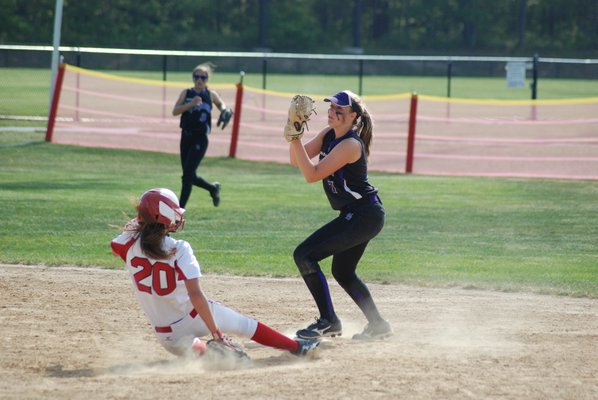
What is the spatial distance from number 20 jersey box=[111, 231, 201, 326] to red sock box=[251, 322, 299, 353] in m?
0.56

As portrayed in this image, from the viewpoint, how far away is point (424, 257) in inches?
482

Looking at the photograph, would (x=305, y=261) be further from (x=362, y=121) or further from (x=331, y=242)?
(x=362, y=121)

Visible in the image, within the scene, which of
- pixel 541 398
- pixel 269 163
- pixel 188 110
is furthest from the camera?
pixel 269 163

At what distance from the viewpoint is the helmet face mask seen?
6758 mm

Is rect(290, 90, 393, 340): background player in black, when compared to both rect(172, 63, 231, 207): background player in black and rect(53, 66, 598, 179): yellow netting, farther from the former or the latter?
rect(53, 66, 598, 179): yellow netting

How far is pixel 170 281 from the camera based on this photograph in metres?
6.95

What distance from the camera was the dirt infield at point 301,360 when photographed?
6.52 m

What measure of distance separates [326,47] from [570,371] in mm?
61442

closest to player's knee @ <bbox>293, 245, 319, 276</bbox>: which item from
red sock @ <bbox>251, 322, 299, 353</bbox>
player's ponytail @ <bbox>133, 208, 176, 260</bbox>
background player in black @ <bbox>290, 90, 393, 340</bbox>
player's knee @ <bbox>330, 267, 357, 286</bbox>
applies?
background player in black @ <bbox>290, 90, 393, 340</bbox>

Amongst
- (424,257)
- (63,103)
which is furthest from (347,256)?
(63,103)

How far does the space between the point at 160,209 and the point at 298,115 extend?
1.42 metres

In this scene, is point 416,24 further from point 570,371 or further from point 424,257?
point 570,371

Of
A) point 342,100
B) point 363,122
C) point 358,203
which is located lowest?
point 358,203

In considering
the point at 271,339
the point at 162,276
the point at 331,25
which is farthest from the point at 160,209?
the point at 331,25
